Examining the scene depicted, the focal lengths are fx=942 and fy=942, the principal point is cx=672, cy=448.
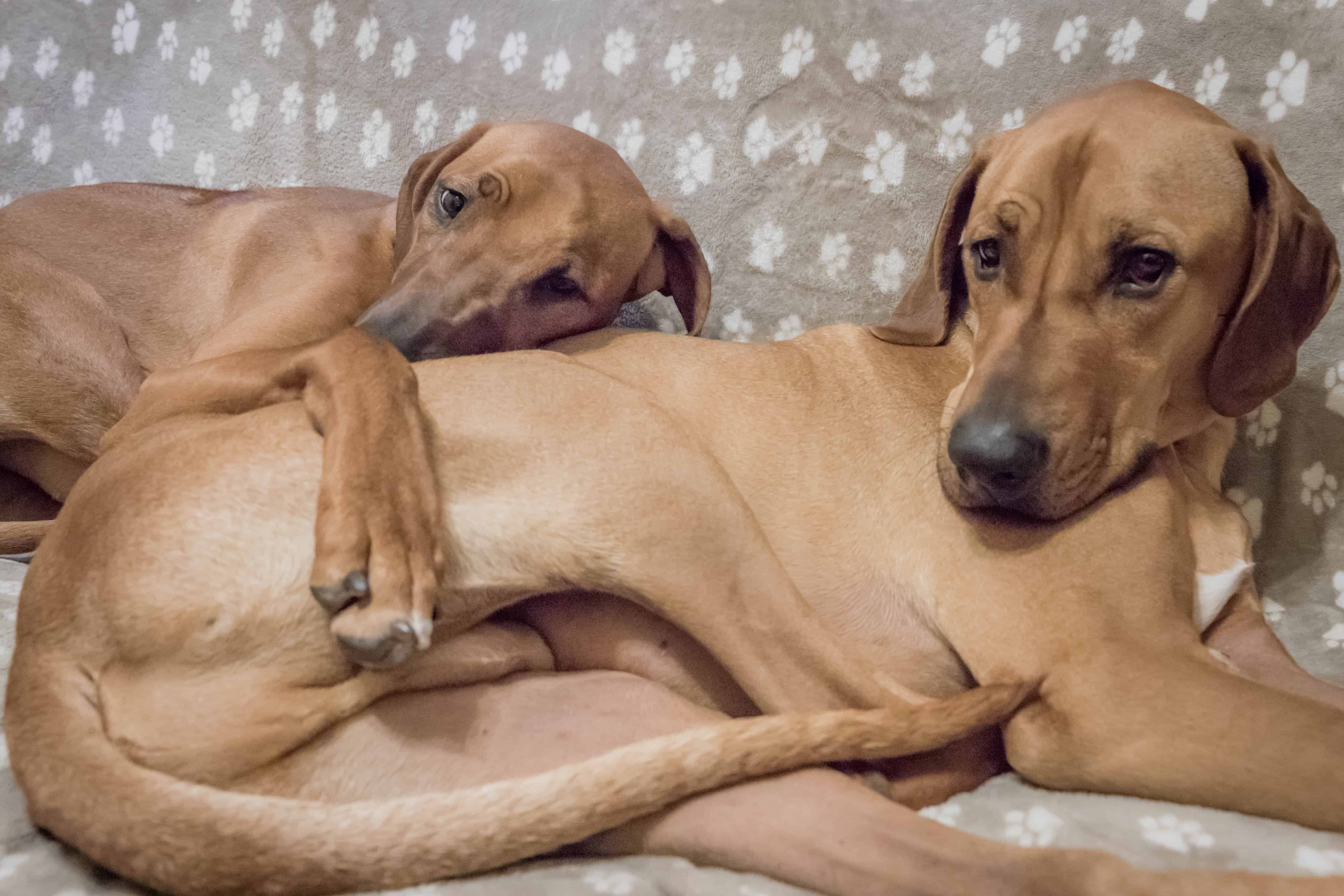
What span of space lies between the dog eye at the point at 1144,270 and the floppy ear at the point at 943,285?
18.3 inches

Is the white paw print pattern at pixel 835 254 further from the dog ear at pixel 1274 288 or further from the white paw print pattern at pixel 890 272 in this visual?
the dog ear at pixel 1274 288

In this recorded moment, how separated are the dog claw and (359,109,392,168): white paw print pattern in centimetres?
242

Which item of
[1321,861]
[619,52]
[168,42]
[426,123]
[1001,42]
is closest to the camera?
[1321,861]

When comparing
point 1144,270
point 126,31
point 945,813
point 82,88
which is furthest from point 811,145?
point 82,88

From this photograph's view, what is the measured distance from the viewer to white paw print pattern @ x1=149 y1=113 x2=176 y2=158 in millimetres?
3635

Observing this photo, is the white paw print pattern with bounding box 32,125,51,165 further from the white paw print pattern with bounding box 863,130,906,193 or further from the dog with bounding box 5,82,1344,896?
the white paw print pattern with bounding box 863,130,906,193

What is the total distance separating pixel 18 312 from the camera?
289 centimetres

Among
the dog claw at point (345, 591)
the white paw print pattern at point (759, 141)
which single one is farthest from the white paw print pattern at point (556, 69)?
the dog claw at point (345, 591)

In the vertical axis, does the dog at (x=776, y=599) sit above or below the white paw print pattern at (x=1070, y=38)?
below

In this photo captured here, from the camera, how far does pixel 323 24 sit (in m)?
3.49

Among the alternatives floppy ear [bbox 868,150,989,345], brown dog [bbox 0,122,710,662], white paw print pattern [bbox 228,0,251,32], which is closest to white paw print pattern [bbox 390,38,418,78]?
brown dog [bbox 0,122,710,662]

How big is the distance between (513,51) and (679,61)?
2.09ft

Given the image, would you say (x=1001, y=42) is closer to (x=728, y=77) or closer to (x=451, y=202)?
(x=728, y=77)

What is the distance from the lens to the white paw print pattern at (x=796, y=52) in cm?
288
